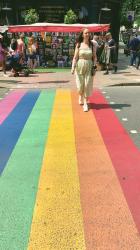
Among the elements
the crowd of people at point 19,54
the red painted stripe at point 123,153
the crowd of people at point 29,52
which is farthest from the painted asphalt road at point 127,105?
the crowd of people at point 19,54

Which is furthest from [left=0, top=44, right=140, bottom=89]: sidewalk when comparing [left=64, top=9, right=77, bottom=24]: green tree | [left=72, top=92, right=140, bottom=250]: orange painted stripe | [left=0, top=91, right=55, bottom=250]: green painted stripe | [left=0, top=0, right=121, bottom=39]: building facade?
[left=72, top=92, right=140, bottom=250]: orange painted stripe

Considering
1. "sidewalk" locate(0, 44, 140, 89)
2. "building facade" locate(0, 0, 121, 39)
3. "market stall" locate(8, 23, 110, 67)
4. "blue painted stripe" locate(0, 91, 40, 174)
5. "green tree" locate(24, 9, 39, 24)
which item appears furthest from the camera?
"building facade" locate(0, 0, 121, 39)

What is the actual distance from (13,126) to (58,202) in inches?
162

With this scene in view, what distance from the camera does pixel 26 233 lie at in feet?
13.4

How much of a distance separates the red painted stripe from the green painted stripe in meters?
1.17

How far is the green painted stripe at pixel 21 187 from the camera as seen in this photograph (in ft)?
13.4

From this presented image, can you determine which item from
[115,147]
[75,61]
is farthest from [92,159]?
[75,61]

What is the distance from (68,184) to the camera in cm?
539

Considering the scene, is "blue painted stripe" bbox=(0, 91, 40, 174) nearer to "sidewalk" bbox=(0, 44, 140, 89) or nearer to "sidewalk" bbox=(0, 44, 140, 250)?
"sidewalk" bbox=(0, 44, 140, 250)

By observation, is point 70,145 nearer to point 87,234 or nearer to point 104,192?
point 104,192

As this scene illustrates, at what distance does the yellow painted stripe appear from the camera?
399 centimetres

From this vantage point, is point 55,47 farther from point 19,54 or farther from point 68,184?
point 68,184

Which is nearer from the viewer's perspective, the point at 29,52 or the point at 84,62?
the point at 84,62

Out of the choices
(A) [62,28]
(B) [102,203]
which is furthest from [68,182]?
(A) [62,28]
